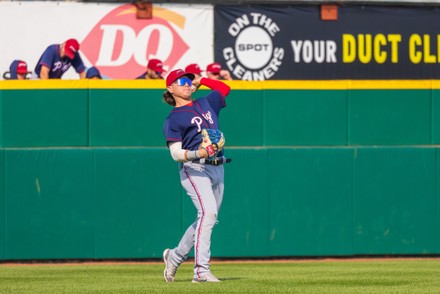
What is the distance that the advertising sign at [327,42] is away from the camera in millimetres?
17266

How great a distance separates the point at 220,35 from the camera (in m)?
17.2

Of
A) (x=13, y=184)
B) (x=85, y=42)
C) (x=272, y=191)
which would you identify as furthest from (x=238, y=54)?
Result: (x=13, y=184)

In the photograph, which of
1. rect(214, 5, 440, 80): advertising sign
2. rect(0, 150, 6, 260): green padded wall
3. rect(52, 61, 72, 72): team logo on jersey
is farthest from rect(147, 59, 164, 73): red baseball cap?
rect(0, 150, 6, 260): green padded wall

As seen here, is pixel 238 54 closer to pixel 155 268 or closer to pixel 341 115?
pixel 341 115

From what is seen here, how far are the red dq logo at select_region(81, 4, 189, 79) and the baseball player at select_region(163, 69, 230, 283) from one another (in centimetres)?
712

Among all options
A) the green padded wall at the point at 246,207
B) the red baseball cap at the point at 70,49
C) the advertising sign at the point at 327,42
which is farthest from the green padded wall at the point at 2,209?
the advertising sign at the point at 327,42

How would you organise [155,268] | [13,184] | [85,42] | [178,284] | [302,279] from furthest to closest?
[85,42] < [13,184] < [155,268] < [302,279] < [178,284]

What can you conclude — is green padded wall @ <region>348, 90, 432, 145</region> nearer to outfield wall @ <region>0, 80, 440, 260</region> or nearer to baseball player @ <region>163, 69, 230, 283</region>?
outfield wall @ <region>0, 80, 440, 260</region>

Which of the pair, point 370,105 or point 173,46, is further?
point 173,46

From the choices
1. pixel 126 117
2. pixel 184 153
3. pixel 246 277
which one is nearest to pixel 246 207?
pixel 126 117

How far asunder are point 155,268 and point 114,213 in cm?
163

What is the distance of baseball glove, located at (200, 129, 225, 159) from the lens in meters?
9.23

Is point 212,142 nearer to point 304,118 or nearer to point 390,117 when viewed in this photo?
point 304,118

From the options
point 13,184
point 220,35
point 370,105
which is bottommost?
point 13,184
